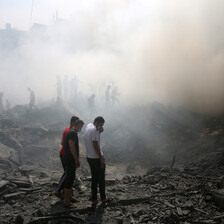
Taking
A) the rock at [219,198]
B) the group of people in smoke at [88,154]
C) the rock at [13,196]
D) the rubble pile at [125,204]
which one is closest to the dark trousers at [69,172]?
the group of people in smoke at [88,154]

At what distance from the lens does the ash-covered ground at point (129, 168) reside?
140 inches

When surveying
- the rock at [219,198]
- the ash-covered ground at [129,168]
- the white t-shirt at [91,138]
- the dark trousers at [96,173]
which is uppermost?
the white t-shirt at [91,138]

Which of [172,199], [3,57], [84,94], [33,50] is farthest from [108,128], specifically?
[3,57]

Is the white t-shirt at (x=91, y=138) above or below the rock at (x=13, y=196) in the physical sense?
above

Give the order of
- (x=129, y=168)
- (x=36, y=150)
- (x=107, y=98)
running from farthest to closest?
(x=107, y=98)
(x=36, y=150)
(x=129, y=168)

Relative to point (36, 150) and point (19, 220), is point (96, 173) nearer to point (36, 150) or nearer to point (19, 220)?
point (19, 220)

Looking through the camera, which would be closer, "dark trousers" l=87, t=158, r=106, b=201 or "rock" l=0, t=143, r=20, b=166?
"dark trousers" l=87, t=158, r=106, b=201

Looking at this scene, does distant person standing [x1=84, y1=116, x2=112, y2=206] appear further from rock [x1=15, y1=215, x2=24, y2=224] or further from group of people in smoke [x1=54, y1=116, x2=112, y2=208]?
rock [x1=15, y1=215, x2=24, y2=224]

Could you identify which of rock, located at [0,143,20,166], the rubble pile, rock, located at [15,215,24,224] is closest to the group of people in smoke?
the rubble pile

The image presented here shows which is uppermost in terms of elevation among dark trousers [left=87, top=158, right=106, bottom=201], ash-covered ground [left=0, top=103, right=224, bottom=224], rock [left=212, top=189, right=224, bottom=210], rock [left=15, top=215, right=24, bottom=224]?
dark trousers [left=87, top=158, right=106, bottom=201]

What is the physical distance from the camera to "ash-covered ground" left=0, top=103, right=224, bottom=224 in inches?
140

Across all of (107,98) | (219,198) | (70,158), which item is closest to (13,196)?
(70,158)

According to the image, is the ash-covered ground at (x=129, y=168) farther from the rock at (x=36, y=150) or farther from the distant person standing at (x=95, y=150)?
the distant person standing at (x=95, y=150)

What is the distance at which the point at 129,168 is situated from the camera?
10.2 meters
